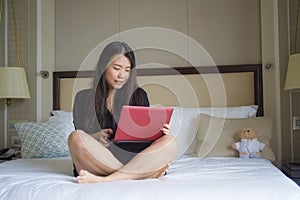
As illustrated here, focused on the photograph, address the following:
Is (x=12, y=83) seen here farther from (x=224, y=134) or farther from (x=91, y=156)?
(x=224, y=134)

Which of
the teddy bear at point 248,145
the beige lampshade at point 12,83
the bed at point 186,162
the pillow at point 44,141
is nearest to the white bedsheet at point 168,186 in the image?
the bed at point 186,162

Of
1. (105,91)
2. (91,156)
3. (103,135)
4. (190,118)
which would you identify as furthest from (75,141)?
(190,118)

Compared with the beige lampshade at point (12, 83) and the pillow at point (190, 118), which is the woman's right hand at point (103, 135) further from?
the beige lampshade at point (12, 83)

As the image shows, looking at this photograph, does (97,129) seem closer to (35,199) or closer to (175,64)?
(35,199)

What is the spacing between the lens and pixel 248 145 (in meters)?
2.25

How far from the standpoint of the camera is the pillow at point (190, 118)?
246 centimetres

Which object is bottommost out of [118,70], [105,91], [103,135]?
[103,135]

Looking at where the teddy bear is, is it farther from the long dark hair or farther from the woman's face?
the woman's face

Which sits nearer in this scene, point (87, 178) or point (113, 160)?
point (87, 178)

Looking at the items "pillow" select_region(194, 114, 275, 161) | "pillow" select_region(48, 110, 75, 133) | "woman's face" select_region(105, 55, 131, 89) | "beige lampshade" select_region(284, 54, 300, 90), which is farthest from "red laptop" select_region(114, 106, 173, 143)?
"beige lampshade" select_region(284, 54, 300, 90)

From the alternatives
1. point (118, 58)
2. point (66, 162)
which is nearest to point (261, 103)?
point (118, 58)

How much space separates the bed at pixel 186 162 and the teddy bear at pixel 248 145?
6 cm

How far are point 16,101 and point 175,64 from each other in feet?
5.04

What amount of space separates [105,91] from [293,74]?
1.36 meters
